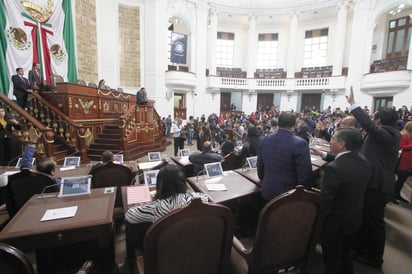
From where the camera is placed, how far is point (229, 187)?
7.38ft

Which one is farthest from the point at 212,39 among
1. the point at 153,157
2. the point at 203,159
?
the point at 203,159

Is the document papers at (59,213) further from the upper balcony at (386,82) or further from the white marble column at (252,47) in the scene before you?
the white marble column at (252,47)

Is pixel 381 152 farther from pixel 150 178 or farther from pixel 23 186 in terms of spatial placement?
pixel 23 186

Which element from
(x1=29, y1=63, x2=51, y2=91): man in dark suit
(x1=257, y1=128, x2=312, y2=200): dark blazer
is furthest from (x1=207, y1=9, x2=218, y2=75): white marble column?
(x1=257, y1=128, x2=312, y2=200): dark blazer

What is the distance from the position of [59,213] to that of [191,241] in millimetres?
1152

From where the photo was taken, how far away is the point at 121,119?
6.10m

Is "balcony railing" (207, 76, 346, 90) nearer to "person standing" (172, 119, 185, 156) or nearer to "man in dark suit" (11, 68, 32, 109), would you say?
"person standing" (172, 119, 185, 156)

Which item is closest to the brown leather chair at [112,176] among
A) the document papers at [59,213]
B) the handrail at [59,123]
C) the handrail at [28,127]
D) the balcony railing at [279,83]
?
the document papers at [59,213]

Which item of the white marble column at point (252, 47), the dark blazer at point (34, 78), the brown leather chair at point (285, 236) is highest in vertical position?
the white marble column at point (252, 47)

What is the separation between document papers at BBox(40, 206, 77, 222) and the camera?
1.54 m

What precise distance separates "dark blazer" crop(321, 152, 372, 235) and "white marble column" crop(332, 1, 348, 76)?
1446 cm

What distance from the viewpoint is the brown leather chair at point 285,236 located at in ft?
4.39

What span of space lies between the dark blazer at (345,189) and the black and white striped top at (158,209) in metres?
1.04

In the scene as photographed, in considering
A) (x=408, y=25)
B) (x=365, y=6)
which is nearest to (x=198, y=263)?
(x=365, y=6)
